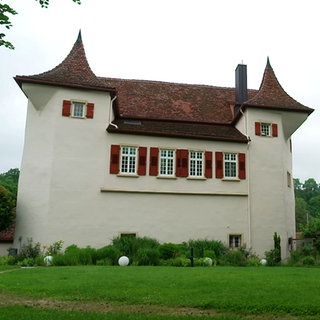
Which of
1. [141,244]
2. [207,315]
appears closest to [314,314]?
[207,315]

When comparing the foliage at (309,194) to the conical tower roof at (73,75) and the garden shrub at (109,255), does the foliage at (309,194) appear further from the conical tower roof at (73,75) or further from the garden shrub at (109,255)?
the garden shrub at (109,255)

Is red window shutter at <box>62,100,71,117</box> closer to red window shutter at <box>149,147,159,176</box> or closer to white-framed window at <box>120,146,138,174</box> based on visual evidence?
white-framed window at <box>120,146,138,174</box>

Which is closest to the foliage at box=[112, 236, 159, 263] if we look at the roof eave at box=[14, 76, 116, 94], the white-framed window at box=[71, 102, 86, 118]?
the white-framed window at box=[71, 102, 86, 118]

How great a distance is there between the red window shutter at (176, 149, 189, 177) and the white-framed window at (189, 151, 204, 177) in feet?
1.04

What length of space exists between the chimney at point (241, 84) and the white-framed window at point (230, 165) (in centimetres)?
508

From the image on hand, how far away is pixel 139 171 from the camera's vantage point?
21219 mm

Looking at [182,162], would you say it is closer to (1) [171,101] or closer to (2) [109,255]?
(1) [171,101]

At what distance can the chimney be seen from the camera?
26016 mm

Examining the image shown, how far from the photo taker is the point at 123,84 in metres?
26.6

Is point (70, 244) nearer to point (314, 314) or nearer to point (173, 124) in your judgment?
point (173, 124)

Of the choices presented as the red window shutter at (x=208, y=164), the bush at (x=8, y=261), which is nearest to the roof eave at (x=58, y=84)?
→ the red window shutter at (x=208, y=164)

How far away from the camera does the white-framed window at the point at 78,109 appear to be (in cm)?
2116

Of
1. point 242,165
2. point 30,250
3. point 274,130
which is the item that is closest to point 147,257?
point 30,250

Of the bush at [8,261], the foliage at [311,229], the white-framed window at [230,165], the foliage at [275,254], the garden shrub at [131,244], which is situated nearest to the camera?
the bush at [8,261]
